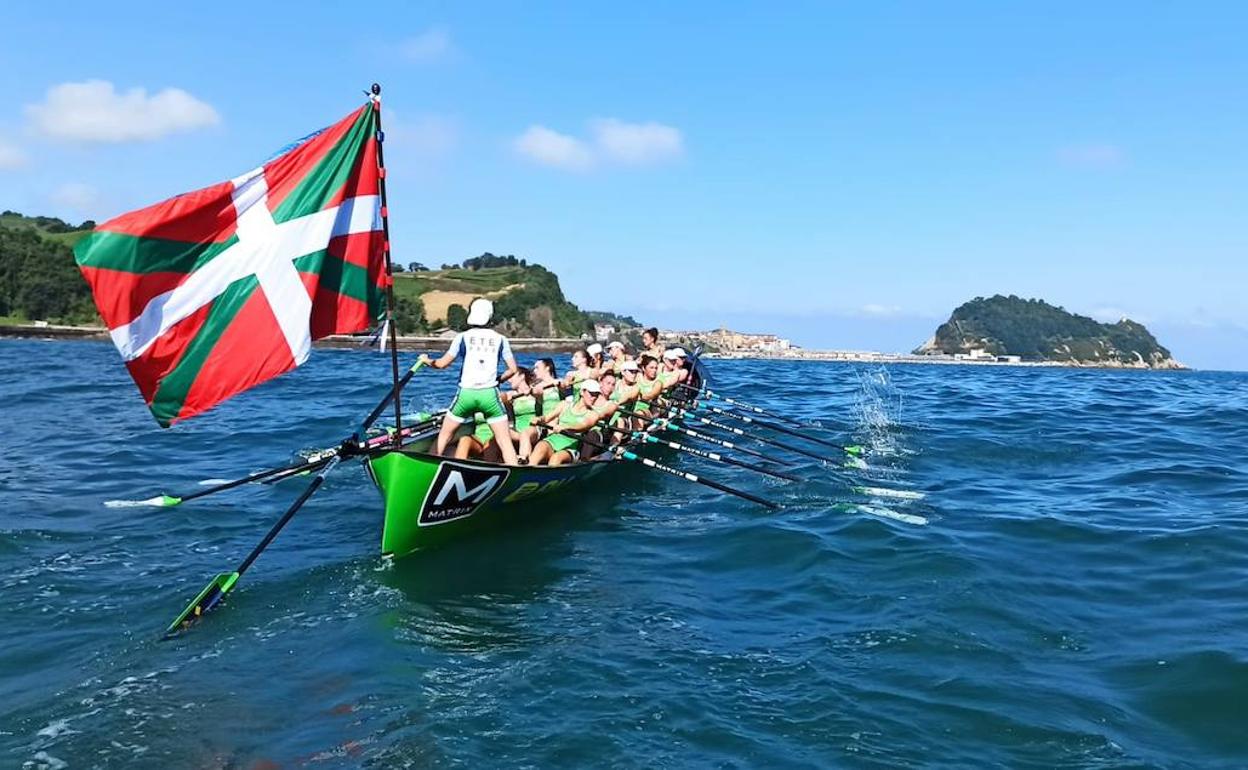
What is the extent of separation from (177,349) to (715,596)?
19.0 feet

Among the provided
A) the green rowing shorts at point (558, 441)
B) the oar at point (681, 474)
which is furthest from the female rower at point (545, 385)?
the green rowing shorts at point (558, 441)

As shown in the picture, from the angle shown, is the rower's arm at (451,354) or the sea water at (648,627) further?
the rower's arm at (451,354)

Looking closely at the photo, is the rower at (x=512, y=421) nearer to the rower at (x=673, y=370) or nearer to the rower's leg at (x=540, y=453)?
the rower's leg at (x=540, y=453)

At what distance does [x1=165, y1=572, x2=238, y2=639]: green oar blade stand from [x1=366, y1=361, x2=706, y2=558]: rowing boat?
5.80 feet

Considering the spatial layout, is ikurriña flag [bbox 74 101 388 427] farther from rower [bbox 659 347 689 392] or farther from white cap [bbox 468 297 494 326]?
rower [bbox 659 347 689 392]

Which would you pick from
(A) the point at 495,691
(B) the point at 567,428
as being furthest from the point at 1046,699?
(B) the point at 567,428

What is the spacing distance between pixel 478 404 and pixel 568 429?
2.28 m

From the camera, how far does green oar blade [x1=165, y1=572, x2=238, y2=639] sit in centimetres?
749

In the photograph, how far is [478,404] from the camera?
34.6ft

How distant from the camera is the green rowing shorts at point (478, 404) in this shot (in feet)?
34.3

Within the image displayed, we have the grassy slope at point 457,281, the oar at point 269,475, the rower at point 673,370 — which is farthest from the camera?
the grassy slope at point 457,281

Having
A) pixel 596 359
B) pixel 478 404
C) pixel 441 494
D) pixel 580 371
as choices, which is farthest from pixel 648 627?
pixel 596 359

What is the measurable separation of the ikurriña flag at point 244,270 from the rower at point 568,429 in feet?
13.1

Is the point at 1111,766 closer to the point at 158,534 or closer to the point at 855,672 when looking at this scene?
the point at 855,672
